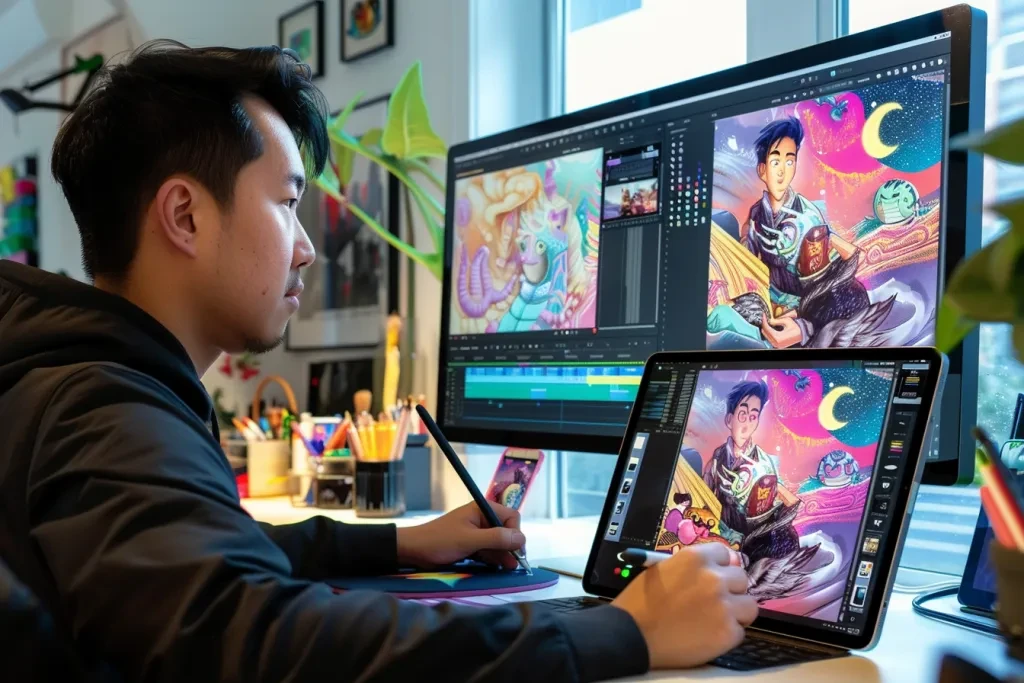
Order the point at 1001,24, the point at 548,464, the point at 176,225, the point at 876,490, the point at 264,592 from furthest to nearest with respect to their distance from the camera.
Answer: the point at 548,464 < the point at 1001,24 < the point at 176,225 < the point at 876,490 < the point at 264,592

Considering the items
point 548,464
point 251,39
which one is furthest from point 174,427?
point 251,39

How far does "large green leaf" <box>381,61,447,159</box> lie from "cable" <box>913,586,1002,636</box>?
3.54ft

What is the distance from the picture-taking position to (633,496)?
0.96 metres

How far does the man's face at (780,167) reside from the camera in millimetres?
1021

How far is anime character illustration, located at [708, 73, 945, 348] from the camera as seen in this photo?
91 centimetres

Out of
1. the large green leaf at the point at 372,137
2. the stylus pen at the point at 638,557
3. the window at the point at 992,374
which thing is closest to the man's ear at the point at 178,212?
the stylus pen at the point at 638,557

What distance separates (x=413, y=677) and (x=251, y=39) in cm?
212

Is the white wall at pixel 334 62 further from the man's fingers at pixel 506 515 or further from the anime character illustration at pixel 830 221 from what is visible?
the anime character illustration at pixel 830 221

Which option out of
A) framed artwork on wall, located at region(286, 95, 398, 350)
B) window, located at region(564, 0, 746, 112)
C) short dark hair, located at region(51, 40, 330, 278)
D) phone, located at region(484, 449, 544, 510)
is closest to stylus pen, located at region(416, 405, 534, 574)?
phone, located at region(484, 449, 544, 510)

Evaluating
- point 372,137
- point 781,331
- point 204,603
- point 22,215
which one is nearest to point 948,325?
point 204,603

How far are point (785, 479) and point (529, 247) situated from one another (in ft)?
1.87

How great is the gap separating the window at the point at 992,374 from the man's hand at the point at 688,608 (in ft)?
1.88

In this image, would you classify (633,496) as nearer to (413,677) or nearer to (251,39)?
(413,677)

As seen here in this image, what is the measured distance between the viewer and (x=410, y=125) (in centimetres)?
175
